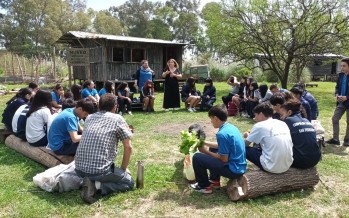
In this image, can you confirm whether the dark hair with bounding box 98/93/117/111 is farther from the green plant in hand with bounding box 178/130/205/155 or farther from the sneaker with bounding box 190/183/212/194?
the sneaker with bounding box 190/183/212/194

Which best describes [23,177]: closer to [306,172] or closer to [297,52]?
[306,172]

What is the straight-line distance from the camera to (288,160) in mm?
4445

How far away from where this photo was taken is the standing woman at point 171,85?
445 inches

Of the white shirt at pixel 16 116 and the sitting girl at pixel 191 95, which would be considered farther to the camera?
the sitting girl at pixel 191 95

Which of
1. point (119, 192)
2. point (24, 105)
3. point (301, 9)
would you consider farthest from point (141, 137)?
point (301, 9)

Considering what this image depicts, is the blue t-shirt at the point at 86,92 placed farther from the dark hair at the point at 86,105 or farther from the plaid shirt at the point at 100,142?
the plaid shirt at the point at 100,142

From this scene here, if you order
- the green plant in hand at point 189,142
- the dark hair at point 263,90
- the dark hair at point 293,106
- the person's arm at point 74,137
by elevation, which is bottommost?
the person's arm at point 74,137

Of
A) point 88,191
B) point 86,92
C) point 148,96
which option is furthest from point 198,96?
point 88,191

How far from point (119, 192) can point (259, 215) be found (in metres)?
1.91

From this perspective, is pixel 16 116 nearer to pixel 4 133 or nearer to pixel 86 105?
pixel 4 133

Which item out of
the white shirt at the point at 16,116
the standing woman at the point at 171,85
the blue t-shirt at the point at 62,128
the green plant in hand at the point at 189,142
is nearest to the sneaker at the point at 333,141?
the green plant in hand at the point at 189,142

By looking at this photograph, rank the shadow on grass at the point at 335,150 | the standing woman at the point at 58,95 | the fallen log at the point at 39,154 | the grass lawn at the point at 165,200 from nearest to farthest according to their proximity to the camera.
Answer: the grass lawn at the point at 165,200
the fallen log at the point at 39,154
the shadow on grass at the point at 335,150
the standing woman at the point at 58,95

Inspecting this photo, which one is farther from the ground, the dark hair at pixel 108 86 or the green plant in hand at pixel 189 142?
the dark hair at pixel 108 86

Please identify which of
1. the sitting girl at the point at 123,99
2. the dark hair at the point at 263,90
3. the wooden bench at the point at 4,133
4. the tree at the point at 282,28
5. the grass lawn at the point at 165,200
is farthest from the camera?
the tree at the point at 282,28
